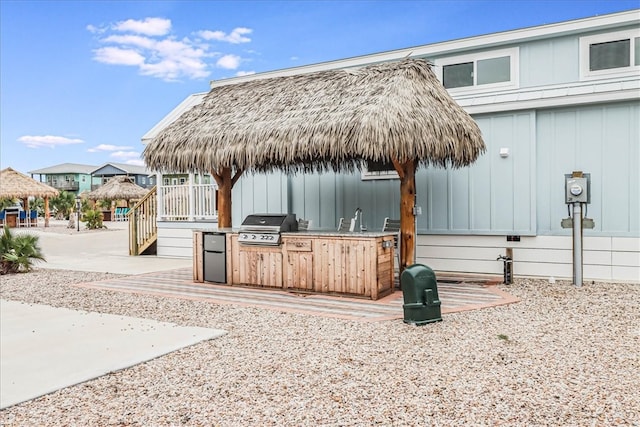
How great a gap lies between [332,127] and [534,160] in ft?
12.7

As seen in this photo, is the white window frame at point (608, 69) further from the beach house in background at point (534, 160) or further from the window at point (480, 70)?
the window at point (480, 70)

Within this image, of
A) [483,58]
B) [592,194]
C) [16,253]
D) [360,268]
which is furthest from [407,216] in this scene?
[16,253]

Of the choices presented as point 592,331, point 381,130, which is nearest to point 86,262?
point 381,130

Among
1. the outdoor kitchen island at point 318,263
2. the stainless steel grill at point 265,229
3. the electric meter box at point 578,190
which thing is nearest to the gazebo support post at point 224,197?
the outdoor kitchen island at point 318,263

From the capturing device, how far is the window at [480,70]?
898 centimetres

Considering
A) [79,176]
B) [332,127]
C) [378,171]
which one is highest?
[79,176]

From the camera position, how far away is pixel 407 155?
6.70 m

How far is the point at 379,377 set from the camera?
3746mm

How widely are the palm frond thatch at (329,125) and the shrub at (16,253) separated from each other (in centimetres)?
368

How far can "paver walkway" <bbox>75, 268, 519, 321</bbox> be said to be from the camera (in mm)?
6168

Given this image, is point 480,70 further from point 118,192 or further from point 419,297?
point 118,192

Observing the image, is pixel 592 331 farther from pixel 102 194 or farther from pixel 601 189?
pixel 102 194

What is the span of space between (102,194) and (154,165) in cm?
2248

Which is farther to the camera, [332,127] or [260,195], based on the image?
[260,195]
